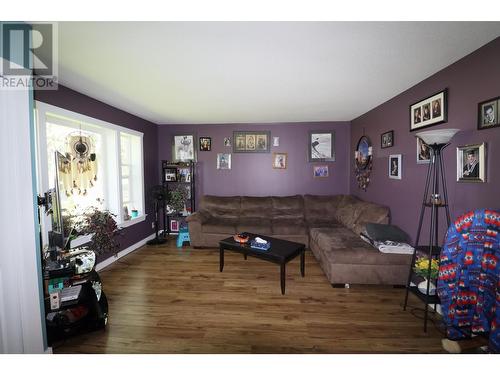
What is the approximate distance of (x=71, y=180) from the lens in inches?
120

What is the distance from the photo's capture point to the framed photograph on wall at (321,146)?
485 cm

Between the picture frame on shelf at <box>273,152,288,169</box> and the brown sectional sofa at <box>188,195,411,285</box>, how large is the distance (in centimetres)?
74

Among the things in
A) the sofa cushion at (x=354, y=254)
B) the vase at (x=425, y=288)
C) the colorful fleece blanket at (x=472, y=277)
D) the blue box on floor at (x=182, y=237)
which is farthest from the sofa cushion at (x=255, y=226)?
the colorful fleece blanket at (x=472, y=277)

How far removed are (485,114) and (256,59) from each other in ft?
6.57

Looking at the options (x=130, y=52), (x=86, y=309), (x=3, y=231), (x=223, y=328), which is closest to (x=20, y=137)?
(x=3, y=231)

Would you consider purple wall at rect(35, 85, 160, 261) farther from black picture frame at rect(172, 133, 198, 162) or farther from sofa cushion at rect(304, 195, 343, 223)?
sofa cushion at rect(304, 195, 343, 223)

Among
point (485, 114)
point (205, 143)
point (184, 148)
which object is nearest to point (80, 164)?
point (184, 148)

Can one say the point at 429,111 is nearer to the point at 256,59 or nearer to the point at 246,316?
the point at 256,59

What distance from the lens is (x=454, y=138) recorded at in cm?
217

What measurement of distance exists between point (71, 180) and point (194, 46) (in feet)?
8.52

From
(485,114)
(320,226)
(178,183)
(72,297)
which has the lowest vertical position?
(72,297)

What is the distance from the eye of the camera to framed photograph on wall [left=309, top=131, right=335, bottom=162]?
15.9 ft

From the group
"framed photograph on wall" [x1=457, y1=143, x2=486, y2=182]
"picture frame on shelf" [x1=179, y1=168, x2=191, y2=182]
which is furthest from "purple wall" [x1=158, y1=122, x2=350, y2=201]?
"framed photograph on wall" [x1=457, y1=143, x2=486, y2=182]
